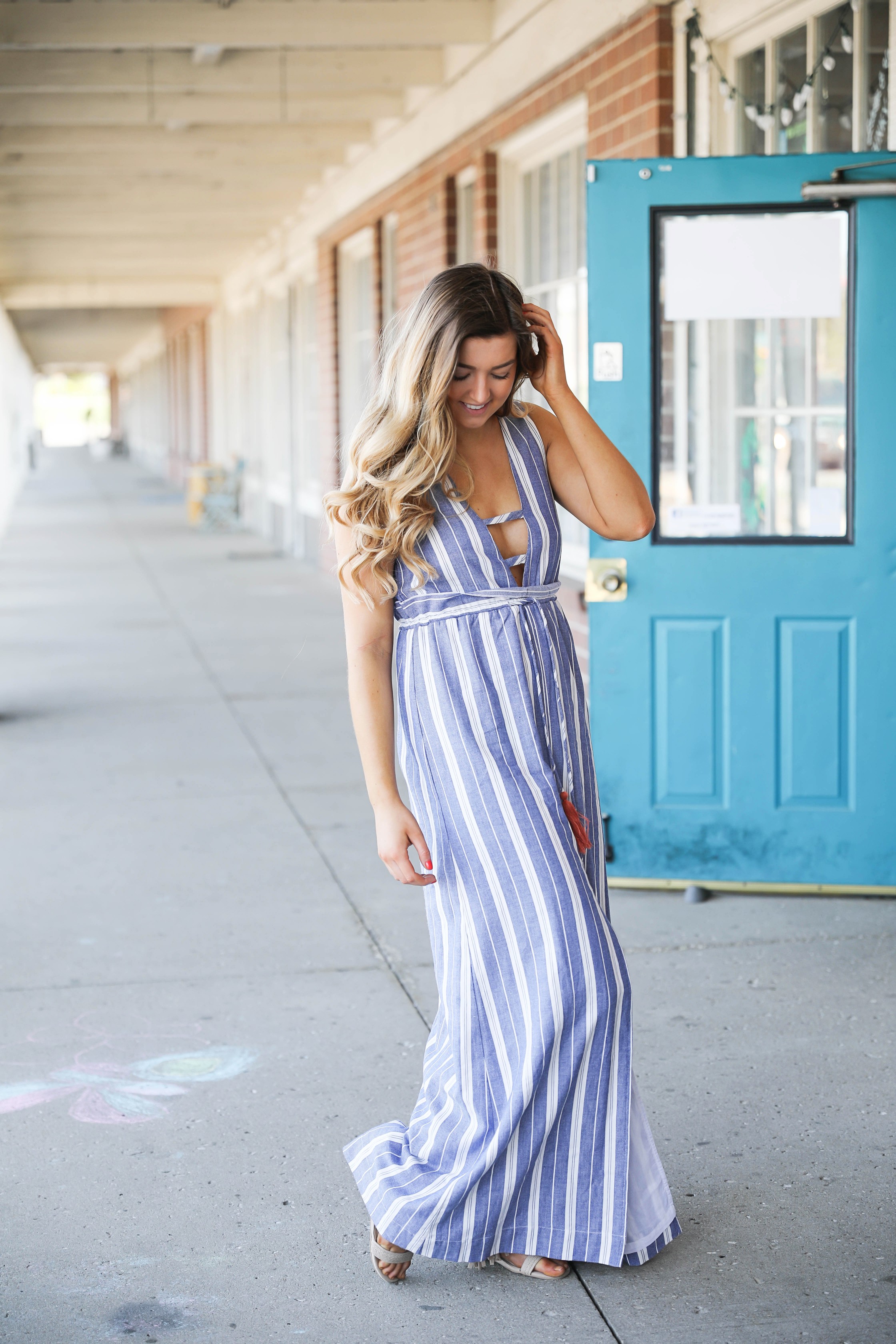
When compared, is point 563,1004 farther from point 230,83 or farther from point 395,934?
point 230,83

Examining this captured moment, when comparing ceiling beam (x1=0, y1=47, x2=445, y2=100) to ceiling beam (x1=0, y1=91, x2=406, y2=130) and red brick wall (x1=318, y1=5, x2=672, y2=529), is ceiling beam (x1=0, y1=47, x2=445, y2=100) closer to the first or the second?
ceiling beam (x1=0, y1=91, x2=406, y2=130)

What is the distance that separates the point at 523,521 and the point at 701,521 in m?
2.23

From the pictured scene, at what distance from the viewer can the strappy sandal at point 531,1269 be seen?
8.51ft

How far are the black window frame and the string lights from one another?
0.68m

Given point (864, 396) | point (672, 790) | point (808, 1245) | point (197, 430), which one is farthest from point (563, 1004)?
point (197, 430)

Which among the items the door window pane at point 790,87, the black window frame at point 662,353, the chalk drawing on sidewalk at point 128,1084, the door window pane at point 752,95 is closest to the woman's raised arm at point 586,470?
the chalk drawing on sidewalk at point 128,1084

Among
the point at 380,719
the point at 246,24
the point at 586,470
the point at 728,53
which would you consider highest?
the point at 246,24

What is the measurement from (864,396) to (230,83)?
19.1ft

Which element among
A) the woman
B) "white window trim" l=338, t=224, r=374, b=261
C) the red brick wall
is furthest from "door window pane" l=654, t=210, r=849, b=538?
"white window trim" l=338, t=224, r=374, b=261

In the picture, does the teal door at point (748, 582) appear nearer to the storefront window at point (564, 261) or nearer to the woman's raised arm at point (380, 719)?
the woman's raised arm at point (380, 719)

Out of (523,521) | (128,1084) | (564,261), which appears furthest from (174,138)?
(523,521)

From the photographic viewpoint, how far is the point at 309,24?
25.1 ft

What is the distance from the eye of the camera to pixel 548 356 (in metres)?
2.51

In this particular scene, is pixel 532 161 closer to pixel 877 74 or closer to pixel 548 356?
pixel 877 74
